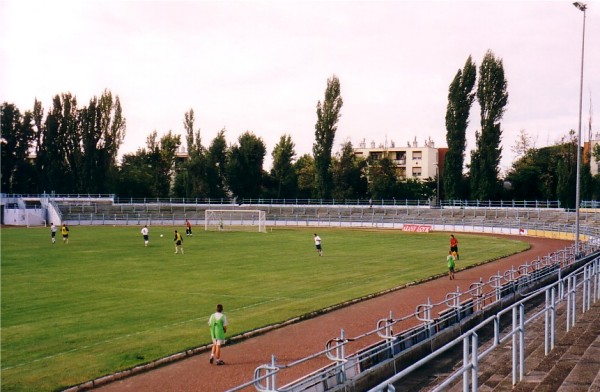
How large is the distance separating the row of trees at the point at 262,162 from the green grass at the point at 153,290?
3192cm

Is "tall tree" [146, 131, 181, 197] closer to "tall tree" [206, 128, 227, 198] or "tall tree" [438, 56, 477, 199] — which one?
"tall tree" [206, 128, 227, 198]

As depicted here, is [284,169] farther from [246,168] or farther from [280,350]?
[280,350]

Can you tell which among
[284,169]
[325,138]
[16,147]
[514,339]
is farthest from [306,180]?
[514,339]

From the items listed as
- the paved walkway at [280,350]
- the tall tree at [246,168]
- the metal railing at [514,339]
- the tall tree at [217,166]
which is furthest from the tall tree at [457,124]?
the metal railing at [514,339]

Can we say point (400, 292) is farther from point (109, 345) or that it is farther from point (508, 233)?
point (508, 233)

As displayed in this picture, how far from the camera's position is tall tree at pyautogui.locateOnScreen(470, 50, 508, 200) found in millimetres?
75438

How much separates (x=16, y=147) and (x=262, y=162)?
1480 inches

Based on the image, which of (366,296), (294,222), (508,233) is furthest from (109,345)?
(294,222)

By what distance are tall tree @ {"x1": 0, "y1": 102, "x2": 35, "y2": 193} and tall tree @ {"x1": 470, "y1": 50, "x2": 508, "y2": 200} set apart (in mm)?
65391

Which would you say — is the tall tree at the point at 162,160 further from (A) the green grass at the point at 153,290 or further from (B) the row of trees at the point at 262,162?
(A) the green grass at the point at 153,290

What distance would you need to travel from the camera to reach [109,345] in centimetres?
1625

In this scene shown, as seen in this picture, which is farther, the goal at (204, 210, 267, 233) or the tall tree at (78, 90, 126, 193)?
the tall tree at (78, 90, 126, 193)

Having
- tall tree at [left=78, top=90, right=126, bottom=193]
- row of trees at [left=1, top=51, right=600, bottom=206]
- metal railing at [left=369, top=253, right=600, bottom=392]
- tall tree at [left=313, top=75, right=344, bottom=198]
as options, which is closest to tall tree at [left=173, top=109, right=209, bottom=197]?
row of trees at [left=1, top=51, right=600, bottom=206]

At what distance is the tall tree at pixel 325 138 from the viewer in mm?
88188
